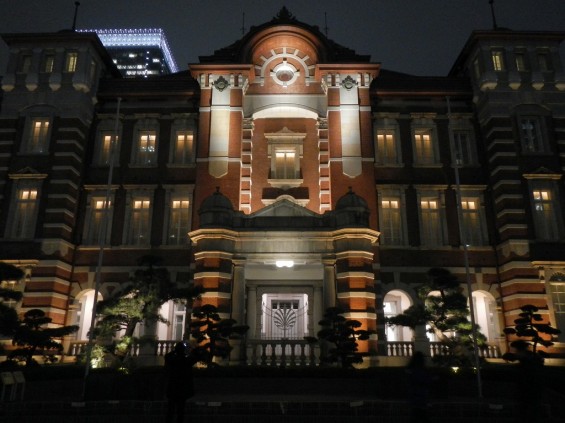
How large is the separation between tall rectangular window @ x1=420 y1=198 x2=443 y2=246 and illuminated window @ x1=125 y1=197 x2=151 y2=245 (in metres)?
12.6

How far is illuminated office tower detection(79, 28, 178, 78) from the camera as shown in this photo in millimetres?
116400

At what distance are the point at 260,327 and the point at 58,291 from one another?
8689mm

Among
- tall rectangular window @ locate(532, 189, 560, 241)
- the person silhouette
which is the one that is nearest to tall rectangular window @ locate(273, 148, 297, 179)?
tall rectangular window @ locate(532, 189, 560, 241)

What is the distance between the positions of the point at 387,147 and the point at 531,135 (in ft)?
21.5

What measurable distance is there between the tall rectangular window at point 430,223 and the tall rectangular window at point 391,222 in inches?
39.3

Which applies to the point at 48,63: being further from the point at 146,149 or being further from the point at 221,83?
the point at 221,83

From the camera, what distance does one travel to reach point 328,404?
39.6 feet

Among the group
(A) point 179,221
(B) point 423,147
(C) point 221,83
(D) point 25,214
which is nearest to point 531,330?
(B) point 423,147

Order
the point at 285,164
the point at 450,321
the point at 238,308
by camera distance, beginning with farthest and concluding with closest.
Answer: the point at 285,164
the point at 238,308
the point at 450,321

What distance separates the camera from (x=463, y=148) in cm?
2508

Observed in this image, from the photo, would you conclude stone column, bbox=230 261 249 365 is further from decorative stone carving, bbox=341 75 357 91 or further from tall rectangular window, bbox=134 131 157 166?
decorative stone carving, bbox=341 75 357 91

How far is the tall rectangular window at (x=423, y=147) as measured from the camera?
24906mm

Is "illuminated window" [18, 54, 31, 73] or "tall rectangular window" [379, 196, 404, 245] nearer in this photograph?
"tall rectangular window" [379, 196, 404, 245]

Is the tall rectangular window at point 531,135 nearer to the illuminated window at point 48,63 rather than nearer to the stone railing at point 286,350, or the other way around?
the stone railing at point 286,350
